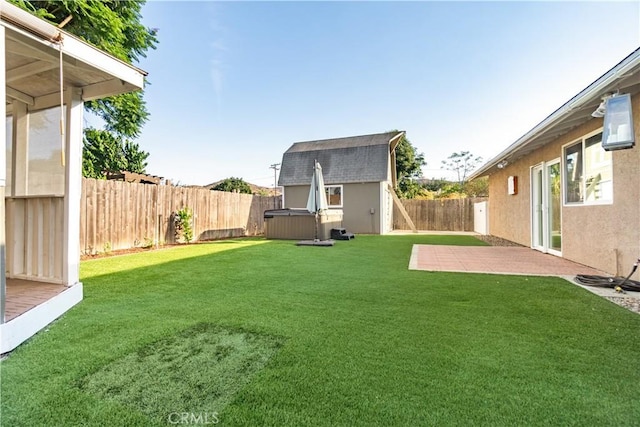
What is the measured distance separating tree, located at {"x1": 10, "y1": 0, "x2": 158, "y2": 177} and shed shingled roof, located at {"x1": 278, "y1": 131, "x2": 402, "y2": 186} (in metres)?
7.92

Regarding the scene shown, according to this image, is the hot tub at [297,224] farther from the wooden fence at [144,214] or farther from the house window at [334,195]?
the house window at [334,195]

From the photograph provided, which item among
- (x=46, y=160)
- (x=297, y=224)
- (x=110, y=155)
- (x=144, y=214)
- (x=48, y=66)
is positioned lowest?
(x=297, y=224)

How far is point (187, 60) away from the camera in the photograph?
11.8m

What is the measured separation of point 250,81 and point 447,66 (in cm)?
834

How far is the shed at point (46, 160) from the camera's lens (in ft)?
8.77

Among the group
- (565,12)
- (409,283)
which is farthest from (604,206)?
(565,12)

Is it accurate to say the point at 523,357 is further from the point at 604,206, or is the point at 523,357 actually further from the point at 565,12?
the point at 565,12

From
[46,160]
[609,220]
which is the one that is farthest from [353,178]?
[46,160]

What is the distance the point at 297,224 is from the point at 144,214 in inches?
196

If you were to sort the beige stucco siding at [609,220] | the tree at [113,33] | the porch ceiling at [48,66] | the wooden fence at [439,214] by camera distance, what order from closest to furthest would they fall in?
the porch ceiling at [48,66], the beige stucco siding at [609,220], the tree at [113,33], the wooden fence at [439,214]

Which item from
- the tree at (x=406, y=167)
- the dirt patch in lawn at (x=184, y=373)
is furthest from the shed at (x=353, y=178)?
the dirt patch in lawn at (x=184, y=373)

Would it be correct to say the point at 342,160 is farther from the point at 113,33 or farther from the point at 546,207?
the point at 113,33

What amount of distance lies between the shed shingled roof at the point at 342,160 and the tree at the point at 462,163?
71.2 feet

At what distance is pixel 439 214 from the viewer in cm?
1680
